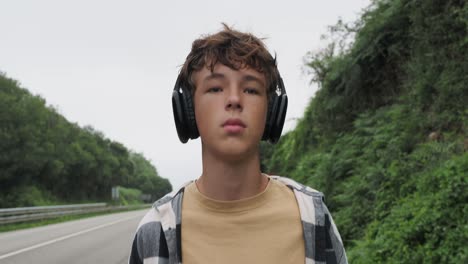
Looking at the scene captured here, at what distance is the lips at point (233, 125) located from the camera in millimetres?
1901

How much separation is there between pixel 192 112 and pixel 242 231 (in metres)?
0.54

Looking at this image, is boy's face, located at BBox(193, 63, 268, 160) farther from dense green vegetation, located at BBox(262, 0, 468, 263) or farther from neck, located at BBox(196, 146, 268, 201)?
dense green vegetation, located at BBox(262, 0, 468, 263)

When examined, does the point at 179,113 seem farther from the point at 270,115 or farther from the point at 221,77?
the point at 270,115

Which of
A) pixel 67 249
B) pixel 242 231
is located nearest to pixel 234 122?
pixel 242 231

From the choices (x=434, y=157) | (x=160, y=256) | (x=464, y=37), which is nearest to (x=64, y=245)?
(x=434, y=157)

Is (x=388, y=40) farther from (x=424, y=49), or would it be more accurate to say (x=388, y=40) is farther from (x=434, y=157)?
(x=434, y=157)

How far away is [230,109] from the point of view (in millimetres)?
1916

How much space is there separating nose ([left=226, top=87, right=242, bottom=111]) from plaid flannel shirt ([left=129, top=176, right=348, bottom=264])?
0.49 meters

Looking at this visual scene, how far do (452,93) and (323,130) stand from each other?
7081 mm

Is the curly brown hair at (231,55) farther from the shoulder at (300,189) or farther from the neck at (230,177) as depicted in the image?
the shoulder at (300,189)

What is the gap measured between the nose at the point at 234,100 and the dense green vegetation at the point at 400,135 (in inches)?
183

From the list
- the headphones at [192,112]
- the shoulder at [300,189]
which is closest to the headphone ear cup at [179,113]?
the headphones at [192,112]

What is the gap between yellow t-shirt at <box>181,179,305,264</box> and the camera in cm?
194

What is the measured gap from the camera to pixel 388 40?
12.6 meters
